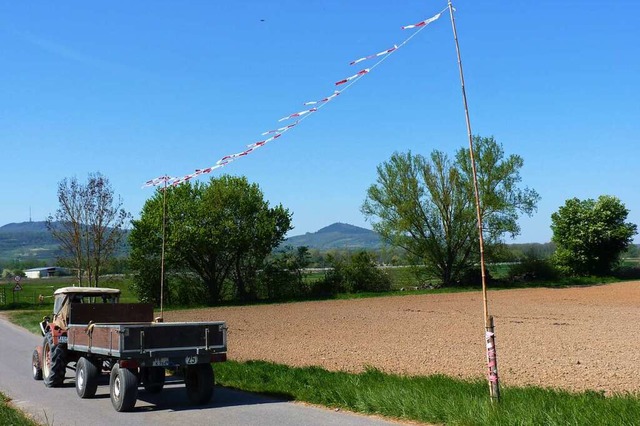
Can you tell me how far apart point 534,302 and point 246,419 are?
40.6m

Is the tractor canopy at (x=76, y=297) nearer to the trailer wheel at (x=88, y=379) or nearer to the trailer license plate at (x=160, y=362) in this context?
the trailer wheel at (x=88, y=379)

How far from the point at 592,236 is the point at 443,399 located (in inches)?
2820

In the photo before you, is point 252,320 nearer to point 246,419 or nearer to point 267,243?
point 267,243

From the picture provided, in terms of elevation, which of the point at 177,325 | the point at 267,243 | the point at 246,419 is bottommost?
the point at 246,419

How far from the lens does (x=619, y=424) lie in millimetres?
7387

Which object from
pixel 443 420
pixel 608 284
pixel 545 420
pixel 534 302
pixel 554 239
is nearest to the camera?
pixel 545 420

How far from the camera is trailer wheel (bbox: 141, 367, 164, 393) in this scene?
1327 cm

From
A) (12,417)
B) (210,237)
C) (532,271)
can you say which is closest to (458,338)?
(12,417)

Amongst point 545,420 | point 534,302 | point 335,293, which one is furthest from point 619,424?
point 335,293

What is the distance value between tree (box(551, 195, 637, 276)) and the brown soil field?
87.4ft

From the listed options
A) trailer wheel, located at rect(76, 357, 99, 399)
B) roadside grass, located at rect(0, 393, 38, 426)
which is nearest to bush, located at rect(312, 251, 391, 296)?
trailer wheel, located at rect(76, 357, 99, 399)

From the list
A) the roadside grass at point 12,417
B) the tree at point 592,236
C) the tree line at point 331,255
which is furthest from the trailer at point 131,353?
the tree at point 592,236

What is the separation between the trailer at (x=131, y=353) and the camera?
37.1 feet

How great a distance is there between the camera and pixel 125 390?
36.4 ft
